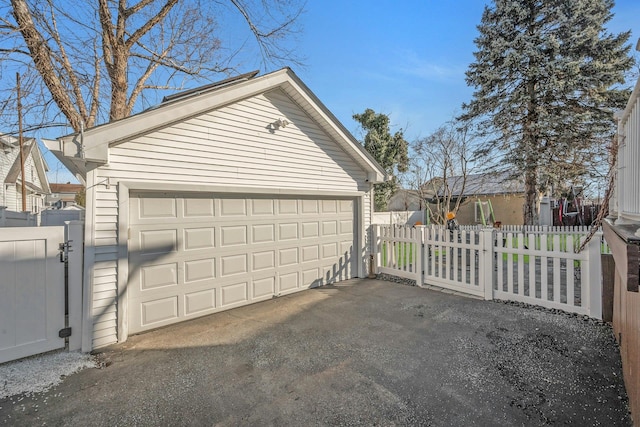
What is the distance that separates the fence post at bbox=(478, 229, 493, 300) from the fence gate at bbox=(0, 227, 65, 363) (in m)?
6.37

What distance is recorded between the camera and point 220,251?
4934mm

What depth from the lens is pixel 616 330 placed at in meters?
3.53

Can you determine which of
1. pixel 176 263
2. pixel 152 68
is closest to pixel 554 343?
pixel 176 263

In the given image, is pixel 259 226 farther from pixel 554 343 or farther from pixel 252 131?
pixel 554 343

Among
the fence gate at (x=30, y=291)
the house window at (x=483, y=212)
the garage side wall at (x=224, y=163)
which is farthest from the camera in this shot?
the house window at (x=483, y=212)

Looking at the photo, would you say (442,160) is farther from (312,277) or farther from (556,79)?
(312,277)

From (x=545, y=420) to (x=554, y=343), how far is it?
1.66 m

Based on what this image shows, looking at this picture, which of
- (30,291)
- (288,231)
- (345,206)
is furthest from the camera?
(345,206)

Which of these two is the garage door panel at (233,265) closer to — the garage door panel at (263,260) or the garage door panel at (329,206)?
the garage door panel at (263,260)

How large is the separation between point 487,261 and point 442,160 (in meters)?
10.9

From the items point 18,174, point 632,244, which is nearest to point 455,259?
point 632,244

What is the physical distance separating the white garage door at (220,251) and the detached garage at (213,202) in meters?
0.02

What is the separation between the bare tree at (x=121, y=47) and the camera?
22.4 feet

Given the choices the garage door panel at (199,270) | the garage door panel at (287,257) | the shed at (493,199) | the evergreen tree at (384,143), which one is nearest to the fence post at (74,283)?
the garage door panel at (199,270)
